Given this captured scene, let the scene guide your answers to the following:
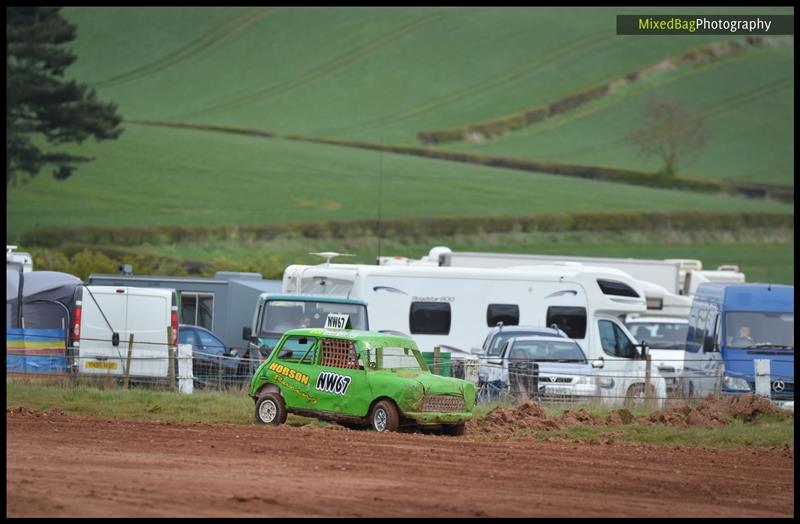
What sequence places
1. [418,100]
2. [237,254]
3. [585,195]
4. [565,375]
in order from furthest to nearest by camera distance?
[418,100] < [585,195] < [237,254] < [565,375]

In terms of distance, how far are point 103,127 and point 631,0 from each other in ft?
149

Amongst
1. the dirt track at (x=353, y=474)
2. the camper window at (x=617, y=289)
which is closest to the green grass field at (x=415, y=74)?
the camper window at (x=617, y=289)

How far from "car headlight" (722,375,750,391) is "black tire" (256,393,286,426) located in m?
9.27

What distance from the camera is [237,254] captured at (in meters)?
59.7

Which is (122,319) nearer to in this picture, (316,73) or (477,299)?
(477,299)

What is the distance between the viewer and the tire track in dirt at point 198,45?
9662cm

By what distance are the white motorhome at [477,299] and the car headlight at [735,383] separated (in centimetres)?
441

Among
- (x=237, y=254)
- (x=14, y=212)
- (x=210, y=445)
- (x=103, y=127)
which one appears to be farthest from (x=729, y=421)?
(x=103, y=127)

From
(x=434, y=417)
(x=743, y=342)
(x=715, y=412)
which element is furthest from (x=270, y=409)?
(x=743, y=342)

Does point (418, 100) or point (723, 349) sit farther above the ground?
point (418, 100)

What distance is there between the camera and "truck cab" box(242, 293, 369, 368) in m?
26.5

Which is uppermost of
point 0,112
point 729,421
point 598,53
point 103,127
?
point 598,53

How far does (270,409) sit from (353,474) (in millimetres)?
6123

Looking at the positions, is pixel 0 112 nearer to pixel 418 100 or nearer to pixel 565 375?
pixel 565 375
